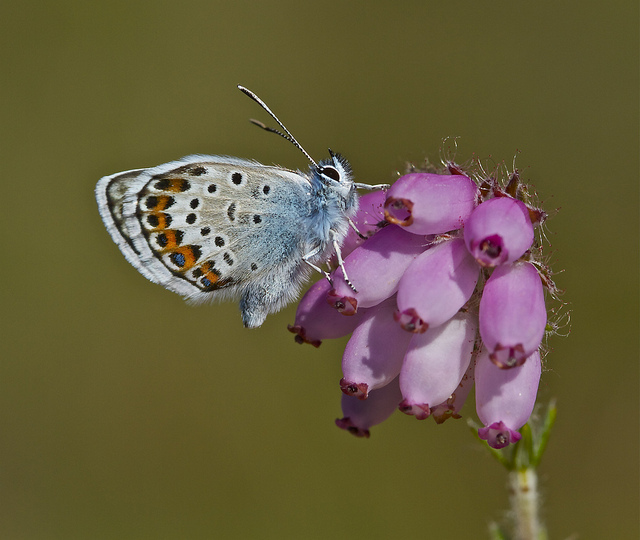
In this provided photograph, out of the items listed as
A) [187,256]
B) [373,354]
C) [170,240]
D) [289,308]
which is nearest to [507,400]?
[373,354]

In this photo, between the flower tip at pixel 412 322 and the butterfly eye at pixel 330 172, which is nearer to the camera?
the flower tip at pixel 412 322

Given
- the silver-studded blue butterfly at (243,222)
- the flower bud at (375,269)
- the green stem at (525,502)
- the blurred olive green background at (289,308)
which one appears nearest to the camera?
the flower bud at (375,269)

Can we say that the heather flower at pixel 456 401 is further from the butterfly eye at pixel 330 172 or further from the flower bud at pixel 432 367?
the butterfly eye at pixel 330 172

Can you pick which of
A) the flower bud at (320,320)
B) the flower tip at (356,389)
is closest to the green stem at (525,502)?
the flower tip at (356,389)

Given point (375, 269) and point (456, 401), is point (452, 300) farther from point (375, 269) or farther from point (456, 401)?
point (456, 401)

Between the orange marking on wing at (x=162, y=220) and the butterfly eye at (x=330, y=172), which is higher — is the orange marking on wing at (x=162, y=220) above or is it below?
below

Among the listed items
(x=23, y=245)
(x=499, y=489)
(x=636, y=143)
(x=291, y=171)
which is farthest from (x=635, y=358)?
(x=23, y=245)

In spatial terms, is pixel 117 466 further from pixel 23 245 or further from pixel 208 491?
pixel 23 245
